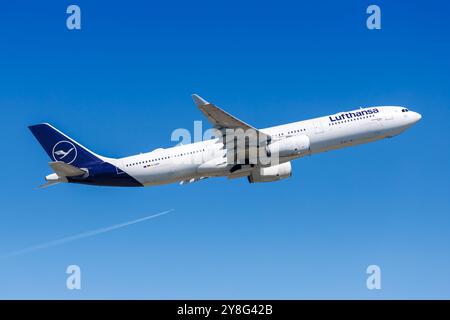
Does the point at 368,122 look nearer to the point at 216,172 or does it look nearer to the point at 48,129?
the point at 216,172

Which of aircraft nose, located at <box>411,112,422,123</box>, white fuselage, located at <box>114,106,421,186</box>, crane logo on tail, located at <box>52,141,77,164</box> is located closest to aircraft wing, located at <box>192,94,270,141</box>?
white fuselage, located at <box>114,106,421,186</box>

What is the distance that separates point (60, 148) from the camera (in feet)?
184

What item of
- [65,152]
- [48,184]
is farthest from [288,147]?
[48,184]

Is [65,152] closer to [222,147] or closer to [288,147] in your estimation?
[222,147]

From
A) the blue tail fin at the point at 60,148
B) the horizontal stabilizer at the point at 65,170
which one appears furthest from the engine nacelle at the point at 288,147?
the horizontal stabilizer at the point at 65,170

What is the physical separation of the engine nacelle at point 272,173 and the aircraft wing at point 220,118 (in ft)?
16.1

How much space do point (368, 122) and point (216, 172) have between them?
1485cm

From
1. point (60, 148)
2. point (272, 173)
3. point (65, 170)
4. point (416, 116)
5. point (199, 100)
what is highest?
point (416, 116)

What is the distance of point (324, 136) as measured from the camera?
182 ft

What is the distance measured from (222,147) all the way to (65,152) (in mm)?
14323

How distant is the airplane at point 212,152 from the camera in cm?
5394

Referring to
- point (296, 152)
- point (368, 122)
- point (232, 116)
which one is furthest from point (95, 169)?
point (368, 122)

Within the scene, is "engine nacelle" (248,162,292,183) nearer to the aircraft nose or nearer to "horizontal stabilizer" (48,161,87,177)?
the aircraft nose
